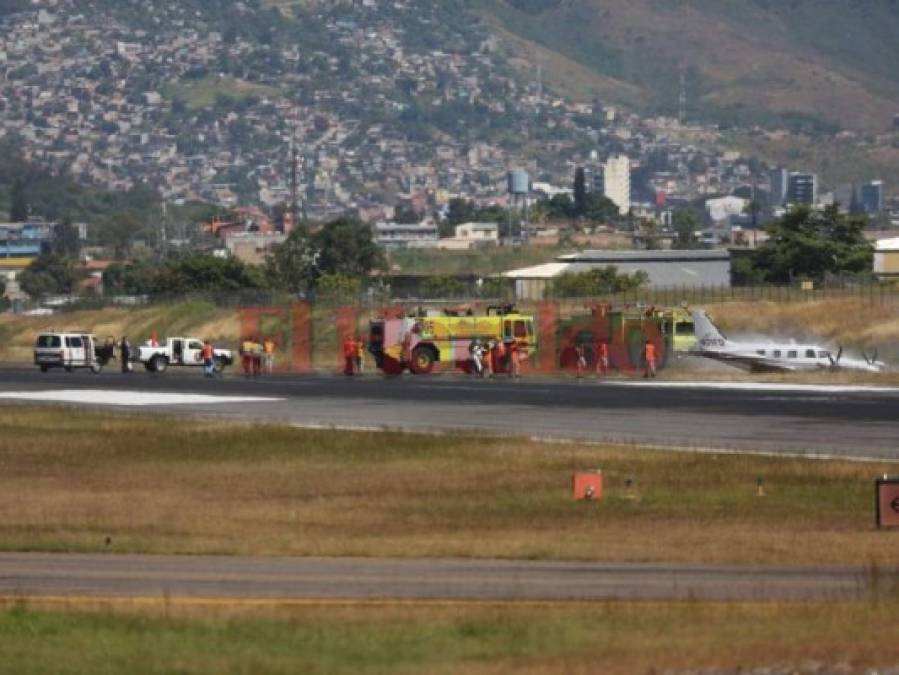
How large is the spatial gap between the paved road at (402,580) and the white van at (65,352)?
80.7m

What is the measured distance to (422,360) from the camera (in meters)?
108

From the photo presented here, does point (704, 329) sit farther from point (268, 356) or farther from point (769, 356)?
point (268, 356)

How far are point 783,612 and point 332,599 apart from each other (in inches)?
233

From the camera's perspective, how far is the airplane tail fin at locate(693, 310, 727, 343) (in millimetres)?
106750

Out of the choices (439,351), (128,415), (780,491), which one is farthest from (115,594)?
(439,351)

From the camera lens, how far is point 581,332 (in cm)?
10981

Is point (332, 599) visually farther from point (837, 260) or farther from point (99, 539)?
point (837, 260)

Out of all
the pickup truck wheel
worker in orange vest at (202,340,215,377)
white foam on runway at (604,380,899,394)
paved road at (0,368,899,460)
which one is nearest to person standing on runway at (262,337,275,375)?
worker in orange vest at (202,340,215,377)

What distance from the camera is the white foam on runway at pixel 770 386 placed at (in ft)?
287

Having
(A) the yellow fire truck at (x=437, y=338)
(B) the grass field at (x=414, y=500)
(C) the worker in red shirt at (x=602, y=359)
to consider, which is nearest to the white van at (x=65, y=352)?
(A) the yellow fire truck at (x=437, y=338)

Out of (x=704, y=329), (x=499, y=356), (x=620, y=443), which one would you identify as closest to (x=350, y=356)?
(x=499, y=356)

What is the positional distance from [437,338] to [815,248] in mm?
86784

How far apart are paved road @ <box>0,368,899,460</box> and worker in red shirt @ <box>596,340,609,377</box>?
540 centimetres

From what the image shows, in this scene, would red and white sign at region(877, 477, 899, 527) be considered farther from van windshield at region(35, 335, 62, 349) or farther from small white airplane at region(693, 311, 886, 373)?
van windshield at region(35, 335, 62, 349)
